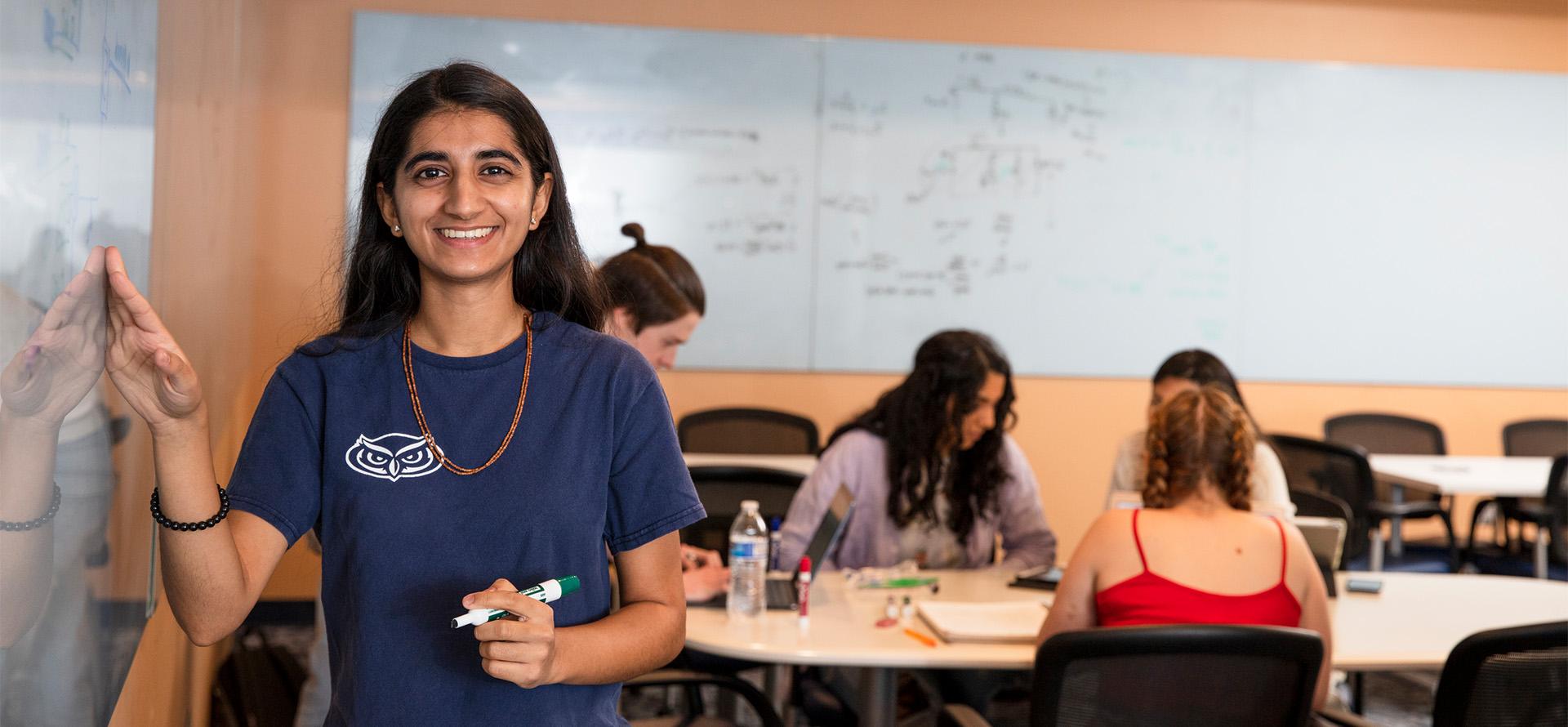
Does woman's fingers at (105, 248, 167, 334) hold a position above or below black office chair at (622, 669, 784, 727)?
above

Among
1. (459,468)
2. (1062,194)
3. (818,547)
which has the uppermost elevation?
(1062,194)

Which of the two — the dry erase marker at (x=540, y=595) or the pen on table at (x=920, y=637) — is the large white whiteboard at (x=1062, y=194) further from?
the dry erase marker at (x=540, y=595)

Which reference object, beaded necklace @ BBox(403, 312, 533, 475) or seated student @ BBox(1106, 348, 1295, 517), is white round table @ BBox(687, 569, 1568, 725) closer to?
seated student @ BBox(1106, 348, 1295, 517)

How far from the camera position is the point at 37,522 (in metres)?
0.96

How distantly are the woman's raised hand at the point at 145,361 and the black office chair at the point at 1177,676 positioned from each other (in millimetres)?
1337

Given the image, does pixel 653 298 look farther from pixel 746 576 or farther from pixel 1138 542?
pixel 1138 542

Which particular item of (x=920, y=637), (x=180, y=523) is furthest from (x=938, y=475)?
(x=180, y=523)

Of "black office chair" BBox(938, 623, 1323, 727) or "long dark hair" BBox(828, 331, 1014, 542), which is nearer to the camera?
Answer: "black office chair" BBox(938, 623, 1323, 727)

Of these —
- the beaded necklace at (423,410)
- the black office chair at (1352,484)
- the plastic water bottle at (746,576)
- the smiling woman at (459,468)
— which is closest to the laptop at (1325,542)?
the black office chair at (1352,484)

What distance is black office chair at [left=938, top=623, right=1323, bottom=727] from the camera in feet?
6.36

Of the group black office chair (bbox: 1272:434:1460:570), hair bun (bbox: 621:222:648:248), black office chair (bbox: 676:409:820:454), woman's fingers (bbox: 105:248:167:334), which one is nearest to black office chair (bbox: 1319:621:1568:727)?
hair bun (bbox: 621:222:648:248)

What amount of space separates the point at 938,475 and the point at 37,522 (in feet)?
8.18

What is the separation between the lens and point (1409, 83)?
18.4 feet

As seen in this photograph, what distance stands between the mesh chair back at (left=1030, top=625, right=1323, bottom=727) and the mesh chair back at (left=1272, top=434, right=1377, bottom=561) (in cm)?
216
